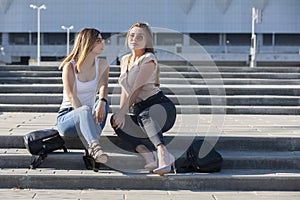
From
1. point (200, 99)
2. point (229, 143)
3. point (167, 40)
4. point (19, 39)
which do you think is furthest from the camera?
point (19, 39)

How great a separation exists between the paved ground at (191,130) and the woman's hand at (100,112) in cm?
70

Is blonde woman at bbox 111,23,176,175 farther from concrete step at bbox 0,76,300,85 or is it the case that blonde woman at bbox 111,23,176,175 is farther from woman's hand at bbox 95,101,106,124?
concrete step at bbox 0,76,300,85

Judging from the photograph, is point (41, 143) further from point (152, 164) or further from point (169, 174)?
point (169, 174)

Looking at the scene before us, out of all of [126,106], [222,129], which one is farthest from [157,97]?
[222,129]

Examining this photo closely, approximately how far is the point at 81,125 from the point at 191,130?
2023 millimetres

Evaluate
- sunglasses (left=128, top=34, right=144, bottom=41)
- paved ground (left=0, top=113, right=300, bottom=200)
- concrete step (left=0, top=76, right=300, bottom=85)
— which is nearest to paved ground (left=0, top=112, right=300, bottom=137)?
paved ground (left=0, top=113, right=300, bottom=200)

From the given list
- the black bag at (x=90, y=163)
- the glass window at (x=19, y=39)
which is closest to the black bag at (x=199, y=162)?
the black bag at (x=90, y=163)

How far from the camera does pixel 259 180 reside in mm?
5113

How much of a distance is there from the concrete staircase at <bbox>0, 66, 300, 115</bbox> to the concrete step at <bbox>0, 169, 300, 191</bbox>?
3.62 metres

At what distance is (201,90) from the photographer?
33.9ft

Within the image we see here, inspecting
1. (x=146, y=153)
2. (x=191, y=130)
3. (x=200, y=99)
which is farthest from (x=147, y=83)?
(x=200, y=99)

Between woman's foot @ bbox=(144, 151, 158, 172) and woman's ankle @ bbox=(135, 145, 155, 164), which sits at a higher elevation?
woman's ankle @ bbox=(135, 145, 155, 164)

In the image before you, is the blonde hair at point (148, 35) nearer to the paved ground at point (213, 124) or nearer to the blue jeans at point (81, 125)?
the blue jeans at point (81, 125)

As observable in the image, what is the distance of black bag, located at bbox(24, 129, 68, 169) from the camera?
5270 millimetres
